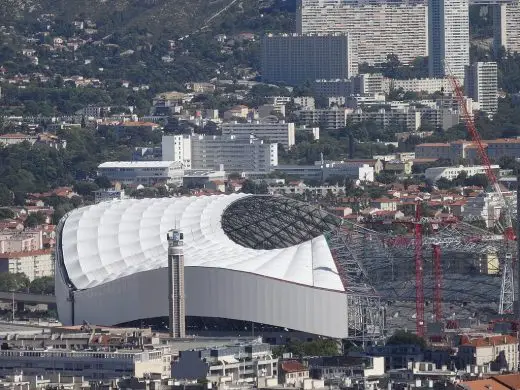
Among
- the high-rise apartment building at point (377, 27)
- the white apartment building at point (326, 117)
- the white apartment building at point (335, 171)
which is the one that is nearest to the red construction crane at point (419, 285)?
the white apartment building at point (335, 171)

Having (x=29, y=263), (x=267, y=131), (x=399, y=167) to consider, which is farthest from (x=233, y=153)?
(x=29, y=263)

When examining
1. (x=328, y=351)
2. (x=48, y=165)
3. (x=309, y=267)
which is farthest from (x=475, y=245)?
(x=48, y=165)

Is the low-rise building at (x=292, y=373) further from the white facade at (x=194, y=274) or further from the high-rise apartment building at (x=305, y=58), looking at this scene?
the high-rise apartment building at (x=305, y=58)

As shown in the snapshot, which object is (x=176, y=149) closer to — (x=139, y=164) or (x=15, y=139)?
(x=139, y=164)

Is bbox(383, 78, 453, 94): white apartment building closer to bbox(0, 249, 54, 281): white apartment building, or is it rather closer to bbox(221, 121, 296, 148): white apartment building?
bbox(221, 121, 296, 148): white apartment building

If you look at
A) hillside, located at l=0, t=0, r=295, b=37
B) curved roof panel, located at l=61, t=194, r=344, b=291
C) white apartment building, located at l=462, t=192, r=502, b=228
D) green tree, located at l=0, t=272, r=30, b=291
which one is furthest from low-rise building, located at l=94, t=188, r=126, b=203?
hillside, located at l=0, t=0, r=295, b=37

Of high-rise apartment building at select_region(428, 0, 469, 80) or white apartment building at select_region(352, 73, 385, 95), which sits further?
high-rise apartment building at select_region(428, 0, 469, 80)
